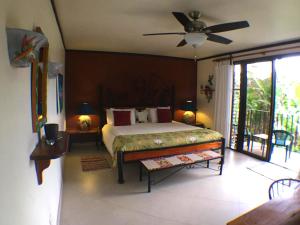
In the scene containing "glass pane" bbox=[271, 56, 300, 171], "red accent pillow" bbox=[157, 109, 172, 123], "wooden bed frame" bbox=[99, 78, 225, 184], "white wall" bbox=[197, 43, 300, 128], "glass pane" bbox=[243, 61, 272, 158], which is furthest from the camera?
"wooden bed frame" bbox=[99, 78, 225, 184]

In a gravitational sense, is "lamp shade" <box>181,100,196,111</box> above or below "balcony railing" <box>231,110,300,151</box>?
above

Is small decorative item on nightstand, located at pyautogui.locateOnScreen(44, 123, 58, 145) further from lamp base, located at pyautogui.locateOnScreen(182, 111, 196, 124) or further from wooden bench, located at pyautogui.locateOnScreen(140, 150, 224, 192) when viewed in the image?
lamp base, located at pyautogui.locateOnScreen(182, 111, 196, 124)

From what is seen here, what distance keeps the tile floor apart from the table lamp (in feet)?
4.28

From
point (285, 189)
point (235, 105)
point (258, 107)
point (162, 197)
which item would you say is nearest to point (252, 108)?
point (258, 107)

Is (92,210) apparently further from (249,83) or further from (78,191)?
(249,83)

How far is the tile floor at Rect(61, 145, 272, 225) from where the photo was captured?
93.7 inches

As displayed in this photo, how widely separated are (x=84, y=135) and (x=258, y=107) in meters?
4.23

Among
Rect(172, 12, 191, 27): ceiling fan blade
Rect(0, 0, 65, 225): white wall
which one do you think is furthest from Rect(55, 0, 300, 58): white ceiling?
Rect(0, 0, 65, 225): white wall

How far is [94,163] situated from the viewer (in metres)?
4.00

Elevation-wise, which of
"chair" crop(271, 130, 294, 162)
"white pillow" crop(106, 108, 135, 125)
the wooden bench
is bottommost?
the wooden bench

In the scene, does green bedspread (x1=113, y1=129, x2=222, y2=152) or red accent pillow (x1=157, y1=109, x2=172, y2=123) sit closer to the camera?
green bedspread (x1=113, y1=129, x2=222, y2=152)

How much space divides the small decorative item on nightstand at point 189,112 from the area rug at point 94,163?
2.64 m

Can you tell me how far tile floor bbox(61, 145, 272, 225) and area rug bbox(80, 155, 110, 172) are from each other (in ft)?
0.43

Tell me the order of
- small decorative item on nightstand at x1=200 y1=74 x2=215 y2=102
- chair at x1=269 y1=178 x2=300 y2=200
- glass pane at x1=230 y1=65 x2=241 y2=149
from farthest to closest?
small decorative item on nightstand at x1=200 y1=74 x2=215 y2=102 < glass pane at x1=230 y1=65 x2=241 y2=149 < chair at x1=269 y1=178 x2=300 y2=200
